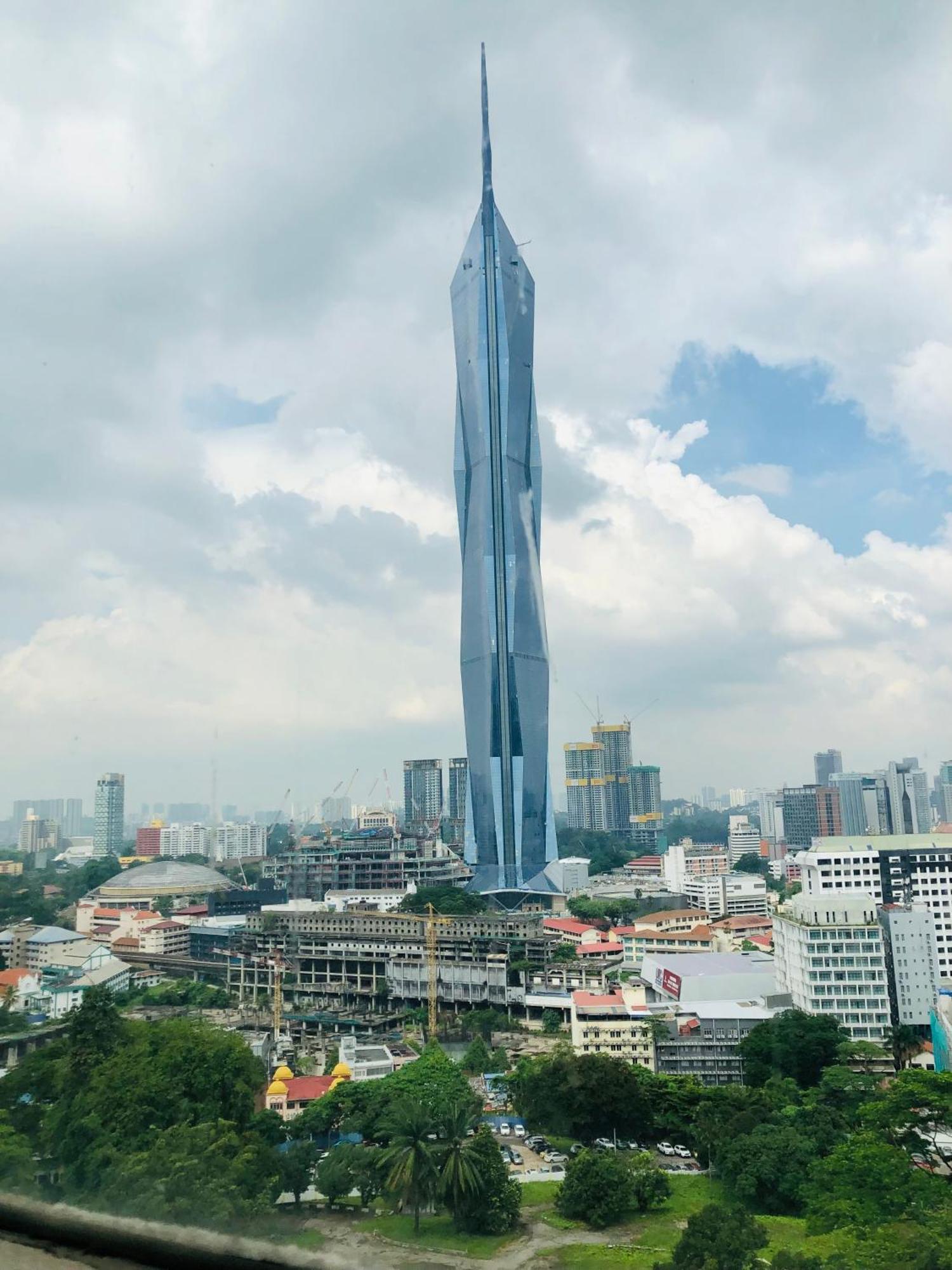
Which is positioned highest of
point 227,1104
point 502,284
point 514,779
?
point 502,284

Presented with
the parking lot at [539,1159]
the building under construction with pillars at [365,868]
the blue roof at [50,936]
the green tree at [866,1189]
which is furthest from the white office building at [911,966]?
the building under construction with pillars at [365,868]

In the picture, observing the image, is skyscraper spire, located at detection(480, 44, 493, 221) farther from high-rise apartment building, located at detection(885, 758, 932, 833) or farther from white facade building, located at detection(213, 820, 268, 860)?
white facade building, located at detection(213, 820, 268, 860)

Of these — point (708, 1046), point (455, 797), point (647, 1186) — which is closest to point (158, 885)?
point (455, 797)

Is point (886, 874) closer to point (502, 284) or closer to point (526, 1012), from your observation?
point (526, 1012)

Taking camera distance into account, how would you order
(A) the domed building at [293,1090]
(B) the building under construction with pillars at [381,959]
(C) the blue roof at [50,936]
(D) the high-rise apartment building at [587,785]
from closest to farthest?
1. (A) the domed building at [293,1090]
2. (B) the building under construction with pillars at [381,959]
3. (C) the blue roof at [50,936]
4. (D) the high-rise apartment building at [587,785]

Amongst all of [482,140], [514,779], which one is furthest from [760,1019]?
[482,140]

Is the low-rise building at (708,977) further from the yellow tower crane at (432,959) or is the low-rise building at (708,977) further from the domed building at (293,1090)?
the domed building at (293,1090)
